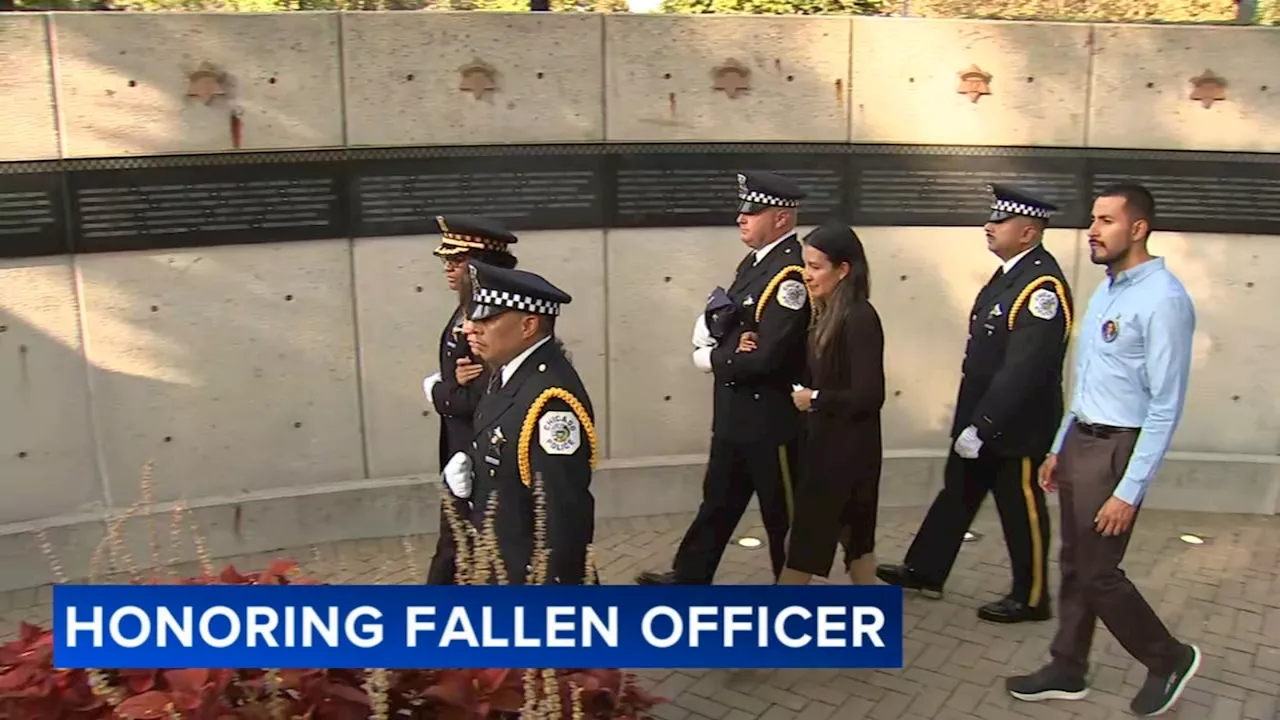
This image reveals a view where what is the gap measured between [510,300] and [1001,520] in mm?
2662

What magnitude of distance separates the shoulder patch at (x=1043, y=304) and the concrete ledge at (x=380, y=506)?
1.81 meters

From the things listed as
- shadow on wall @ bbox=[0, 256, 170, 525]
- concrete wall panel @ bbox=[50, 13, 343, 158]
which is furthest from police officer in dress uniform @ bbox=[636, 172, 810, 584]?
shadow on wall @ bbox=[0, 256, 170, 525]

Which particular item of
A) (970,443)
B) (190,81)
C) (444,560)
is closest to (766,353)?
(970,443)

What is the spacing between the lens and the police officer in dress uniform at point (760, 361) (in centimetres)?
451

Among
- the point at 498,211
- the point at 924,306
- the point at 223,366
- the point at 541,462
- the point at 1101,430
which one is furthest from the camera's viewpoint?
the point at 924,306

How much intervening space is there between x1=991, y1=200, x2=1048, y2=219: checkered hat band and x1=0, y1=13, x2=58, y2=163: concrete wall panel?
160 inches

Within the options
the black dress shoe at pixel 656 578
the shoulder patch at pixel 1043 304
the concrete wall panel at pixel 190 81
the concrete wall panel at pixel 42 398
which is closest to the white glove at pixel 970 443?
the shoulder patch at pixel 1043 304

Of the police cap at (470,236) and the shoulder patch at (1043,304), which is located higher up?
the police cap at (470,236)

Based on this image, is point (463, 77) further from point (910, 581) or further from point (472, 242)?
point (910, 581)

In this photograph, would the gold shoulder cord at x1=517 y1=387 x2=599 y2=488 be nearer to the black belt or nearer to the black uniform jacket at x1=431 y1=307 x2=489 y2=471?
the black uniform jacket at x1=431 y1=307 x2=489 y2=471

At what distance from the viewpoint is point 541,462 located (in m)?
3.11

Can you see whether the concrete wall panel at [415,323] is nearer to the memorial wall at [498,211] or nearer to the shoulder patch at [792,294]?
the memorial wall at [498,211]

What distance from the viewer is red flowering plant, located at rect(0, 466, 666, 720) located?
229cm

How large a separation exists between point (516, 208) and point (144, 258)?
1.75 metres
